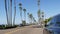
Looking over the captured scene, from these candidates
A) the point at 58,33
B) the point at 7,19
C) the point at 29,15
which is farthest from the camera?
the point at 29,15

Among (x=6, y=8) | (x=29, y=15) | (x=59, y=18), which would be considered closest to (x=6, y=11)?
(x=6, y=8)

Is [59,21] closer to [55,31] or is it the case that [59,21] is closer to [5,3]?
[55,31]

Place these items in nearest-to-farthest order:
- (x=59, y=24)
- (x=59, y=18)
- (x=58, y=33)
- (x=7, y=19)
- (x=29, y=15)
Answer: (x=58, y=33)
(x=59, y=24)
(x=59, y=18)
(x=7, y=19)
(x=29, y=15)

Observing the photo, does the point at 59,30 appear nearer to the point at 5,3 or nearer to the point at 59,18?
the point at 59,18

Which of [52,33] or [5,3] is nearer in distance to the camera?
[52,33]

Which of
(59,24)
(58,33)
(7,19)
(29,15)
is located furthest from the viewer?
(29,15)

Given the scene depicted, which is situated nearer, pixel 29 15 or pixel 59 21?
pixel 59 21

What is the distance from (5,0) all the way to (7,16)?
6.12 metres

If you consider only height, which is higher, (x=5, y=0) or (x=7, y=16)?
(x=5, y=0)

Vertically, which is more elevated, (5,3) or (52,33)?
(5,3)

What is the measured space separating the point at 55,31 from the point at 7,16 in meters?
57.8

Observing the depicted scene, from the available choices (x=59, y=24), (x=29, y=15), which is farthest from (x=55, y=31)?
(x=29, y=15)

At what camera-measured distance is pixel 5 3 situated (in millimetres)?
64000

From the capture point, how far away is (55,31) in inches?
227
